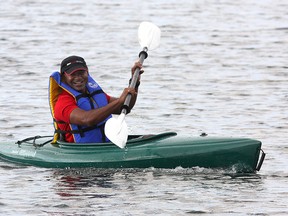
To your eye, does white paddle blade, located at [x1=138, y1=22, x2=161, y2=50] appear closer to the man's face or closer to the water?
the man's face

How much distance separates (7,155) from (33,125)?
8.60ft

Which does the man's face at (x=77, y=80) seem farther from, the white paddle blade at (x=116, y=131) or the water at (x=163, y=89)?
the water at (x=163, y=89)

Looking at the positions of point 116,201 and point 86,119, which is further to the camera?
point 86,119

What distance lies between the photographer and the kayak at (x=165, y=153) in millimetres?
10336

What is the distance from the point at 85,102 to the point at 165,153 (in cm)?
88

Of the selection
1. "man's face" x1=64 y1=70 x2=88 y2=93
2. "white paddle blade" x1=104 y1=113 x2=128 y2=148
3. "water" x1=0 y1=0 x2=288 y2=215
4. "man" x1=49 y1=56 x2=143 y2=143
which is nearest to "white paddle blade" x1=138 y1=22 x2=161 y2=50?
"man" x1=49 y1=56 x2=143 y2=143

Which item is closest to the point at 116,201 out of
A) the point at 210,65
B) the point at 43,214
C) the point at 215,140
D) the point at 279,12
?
the point at 43,214

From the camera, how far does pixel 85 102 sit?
10.6 meters

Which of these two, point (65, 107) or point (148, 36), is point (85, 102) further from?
point (148, 36)

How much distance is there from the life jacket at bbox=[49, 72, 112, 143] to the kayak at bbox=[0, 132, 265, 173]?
0.11m

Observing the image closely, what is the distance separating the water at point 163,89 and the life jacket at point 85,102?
32 cm

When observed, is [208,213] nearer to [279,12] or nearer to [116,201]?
[116,201]

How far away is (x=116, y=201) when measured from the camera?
9.47m

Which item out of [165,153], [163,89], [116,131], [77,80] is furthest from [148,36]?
[163,89]
